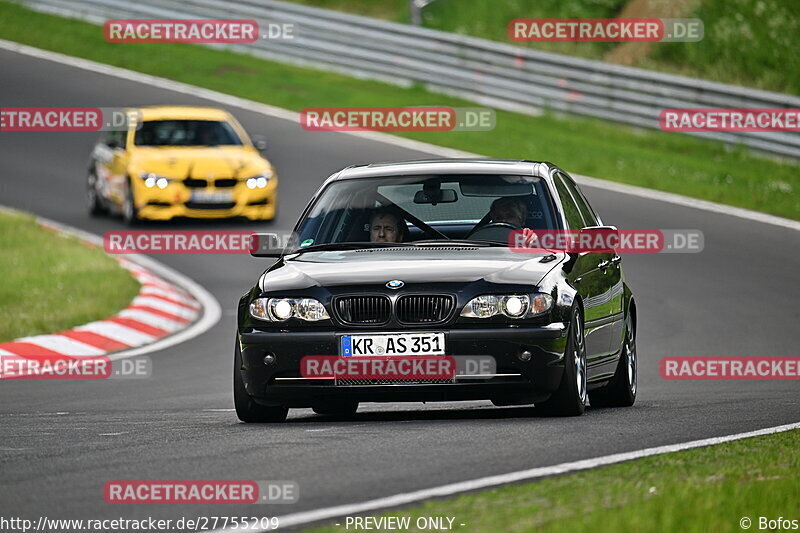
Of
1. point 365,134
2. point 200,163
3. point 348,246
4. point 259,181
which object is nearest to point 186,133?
point 200,163

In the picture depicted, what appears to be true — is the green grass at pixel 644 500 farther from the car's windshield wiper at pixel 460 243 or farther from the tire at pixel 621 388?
the tire at pixel 621 388

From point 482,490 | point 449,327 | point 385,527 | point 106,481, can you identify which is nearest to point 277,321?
point 449,327

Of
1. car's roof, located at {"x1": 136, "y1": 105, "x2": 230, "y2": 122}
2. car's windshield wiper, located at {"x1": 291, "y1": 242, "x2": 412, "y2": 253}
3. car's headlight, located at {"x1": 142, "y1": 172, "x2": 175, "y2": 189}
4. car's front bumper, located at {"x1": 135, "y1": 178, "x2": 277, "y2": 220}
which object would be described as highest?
car's windshield wiper, located at {"x1": 291, "y1": 242, "x2": 412, "y2": 253}

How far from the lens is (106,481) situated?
24.2 feet

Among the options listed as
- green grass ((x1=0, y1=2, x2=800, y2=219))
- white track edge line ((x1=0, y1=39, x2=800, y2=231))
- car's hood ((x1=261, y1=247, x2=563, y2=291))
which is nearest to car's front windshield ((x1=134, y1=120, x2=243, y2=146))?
white track edge line ((x1=0, y1=39, x2=800, y2=231))

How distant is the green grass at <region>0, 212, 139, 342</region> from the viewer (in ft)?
55.6

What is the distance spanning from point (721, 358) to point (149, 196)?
9722mm

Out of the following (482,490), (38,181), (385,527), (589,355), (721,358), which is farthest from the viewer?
(38,181)

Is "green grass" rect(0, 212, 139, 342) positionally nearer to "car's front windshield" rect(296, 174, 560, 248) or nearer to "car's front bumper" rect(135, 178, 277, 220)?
"car's front bumper" rect(135, 178, 277, 220)

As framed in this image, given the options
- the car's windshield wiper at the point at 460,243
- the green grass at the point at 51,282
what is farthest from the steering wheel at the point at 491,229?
the green grass at the point at 51,282

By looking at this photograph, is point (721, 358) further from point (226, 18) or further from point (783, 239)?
point (226, 18)

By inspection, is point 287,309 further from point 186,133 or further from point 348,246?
point 186,133

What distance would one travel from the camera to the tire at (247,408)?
984 cm

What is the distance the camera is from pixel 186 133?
23.9 metres
